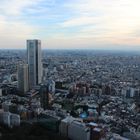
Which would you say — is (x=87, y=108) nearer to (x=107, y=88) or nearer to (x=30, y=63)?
(x=107, y=88)

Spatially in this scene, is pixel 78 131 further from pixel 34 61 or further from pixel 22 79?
pixel 34 61

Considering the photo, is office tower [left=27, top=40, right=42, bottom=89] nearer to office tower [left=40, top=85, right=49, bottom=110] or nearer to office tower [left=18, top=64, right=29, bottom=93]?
office tower [left=18, top=64, right=29, bottom=93]

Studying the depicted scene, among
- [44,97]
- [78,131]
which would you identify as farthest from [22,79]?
[78,131]

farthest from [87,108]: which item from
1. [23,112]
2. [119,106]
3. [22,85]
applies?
[22,85]

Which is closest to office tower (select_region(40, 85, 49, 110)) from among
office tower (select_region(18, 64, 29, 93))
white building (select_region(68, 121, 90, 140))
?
office tower (select_region(18, 64, 29, 93))

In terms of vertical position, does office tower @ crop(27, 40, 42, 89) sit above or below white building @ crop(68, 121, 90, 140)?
above

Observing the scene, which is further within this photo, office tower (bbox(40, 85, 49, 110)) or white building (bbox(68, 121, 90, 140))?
office tower (bbox(40, 85, 49, 110))

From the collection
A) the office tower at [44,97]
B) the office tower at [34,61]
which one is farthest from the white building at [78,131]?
the office tower at [34,61]

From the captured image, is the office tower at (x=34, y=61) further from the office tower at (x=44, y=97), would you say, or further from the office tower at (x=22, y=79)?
the office tower at (x=44, y=97)

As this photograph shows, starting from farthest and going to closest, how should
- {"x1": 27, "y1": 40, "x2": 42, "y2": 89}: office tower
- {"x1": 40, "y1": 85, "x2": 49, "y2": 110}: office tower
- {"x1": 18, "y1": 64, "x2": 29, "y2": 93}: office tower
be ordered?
{"x1": 27, "y1": 40, "x2": 42, "y2": 89}: office tower, {"x1": 18, "y1": 64, "x2": 29, "y2": 93}: office tower, {"x1": 40, "y1": 85, "x2": 49, "y2": 110}: office tower
